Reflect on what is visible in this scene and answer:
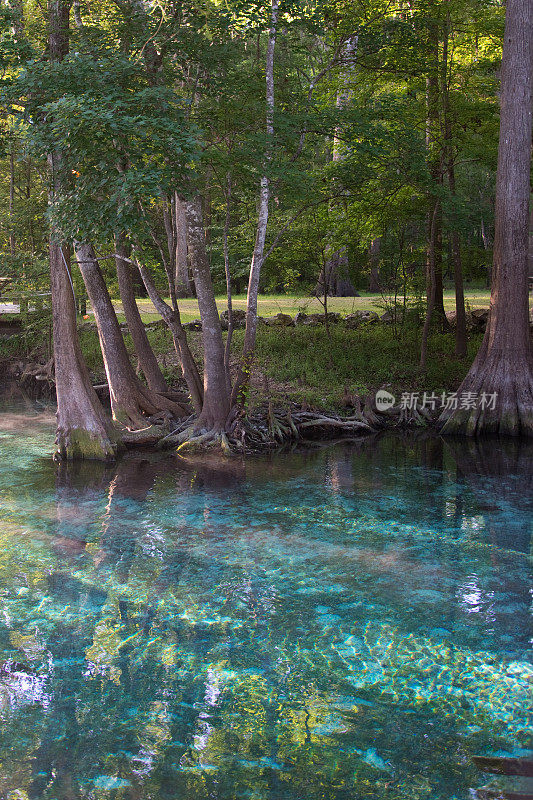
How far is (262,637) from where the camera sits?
688 centimetres

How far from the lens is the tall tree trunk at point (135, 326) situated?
1512 cm

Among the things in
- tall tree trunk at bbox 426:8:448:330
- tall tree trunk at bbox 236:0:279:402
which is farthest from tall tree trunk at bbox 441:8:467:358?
tall tree trunk at bbox 236:0:279:402

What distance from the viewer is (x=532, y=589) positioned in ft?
25.7

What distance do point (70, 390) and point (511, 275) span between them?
862cm

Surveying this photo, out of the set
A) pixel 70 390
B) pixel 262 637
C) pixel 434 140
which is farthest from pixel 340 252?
pixel 262 637

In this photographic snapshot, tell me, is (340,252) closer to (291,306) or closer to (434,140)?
(434,140)

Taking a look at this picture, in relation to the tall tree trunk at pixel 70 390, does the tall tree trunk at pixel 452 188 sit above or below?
above

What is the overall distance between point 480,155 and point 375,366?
531 centimetres

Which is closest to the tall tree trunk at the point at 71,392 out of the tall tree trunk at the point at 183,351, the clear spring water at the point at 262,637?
the clear spring water at the point at 262,637

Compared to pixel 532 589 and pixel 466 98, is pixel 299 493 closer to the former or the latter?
pixel 532 589

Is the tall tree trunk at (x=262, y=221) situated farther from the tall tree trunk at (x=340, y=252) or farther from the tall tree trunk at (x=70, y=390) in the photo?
the tall tree trunk at (x=70, y=390)

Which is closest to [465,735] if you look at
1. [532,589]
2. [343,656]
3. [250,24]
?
[343,656]

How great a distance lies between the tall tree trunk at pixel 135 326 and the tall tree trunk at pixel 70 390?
1754 millimetres

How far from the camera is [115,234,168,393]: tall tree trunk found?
15125 millimetres
